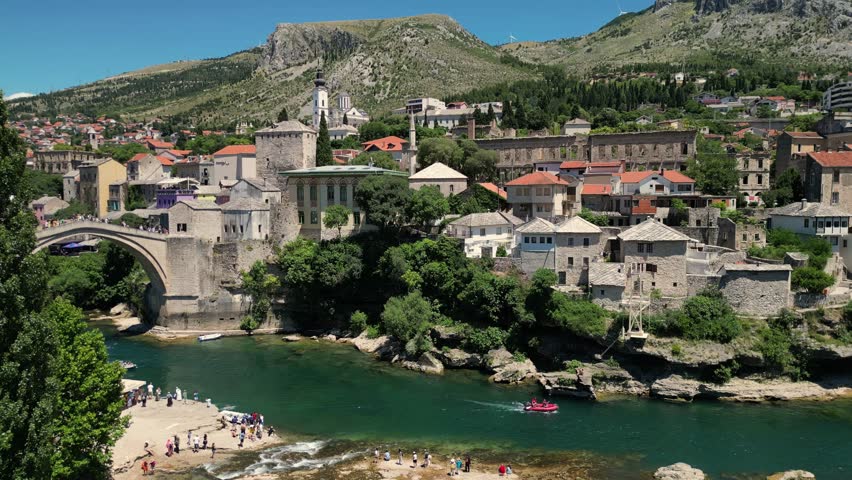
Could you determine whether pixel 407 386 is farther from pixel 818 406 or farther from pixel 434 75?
pixel 434 75

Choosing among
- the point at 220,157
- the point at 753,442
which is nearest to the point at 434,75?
the point at 220,157

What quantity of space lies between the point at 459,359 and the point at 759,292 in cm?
1689

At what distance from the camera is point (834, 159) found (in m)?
45.5

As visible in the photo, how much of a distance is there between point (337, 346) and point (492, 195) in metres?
18.2

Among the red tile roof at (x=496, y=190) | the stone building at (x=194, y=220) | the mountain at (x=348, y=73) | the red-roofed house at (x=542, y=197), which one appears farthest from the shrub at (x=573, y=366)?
the mountain at (x=348, y=73)

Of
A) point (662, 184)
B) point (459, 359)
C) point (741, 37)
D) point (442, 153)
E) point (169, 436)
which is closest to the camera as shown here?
point (169, 436)

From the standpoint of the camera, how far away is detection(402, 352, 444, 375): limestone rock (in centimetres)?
3847

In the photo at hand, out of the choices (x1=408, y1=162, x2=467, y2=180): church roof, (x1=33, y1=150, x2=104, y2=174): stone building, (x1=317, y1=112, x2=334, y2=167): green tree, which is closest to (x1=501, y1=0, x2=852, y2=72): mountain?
(x1=408, y1=162, x2=467, y2=180): church roof

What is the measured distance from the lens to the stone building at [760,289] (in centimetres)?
3591

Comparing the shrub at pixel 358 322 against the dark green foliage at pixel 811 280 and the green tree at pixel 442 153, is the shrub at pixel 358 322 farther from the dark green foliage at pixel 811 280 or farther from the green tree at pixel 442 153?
the dark green foliage at pixel 811 280

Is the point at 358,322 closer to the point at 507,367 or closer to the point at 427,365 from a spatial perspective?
the point at 427,365

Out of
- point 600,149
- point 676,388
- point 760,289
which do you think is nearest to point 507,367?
point 676,388

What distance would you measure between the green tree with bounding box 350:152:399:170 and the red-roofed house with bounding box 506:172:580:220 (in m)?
14.6

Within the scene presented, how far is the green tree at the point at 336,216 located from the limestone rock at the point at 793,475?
33061mm
